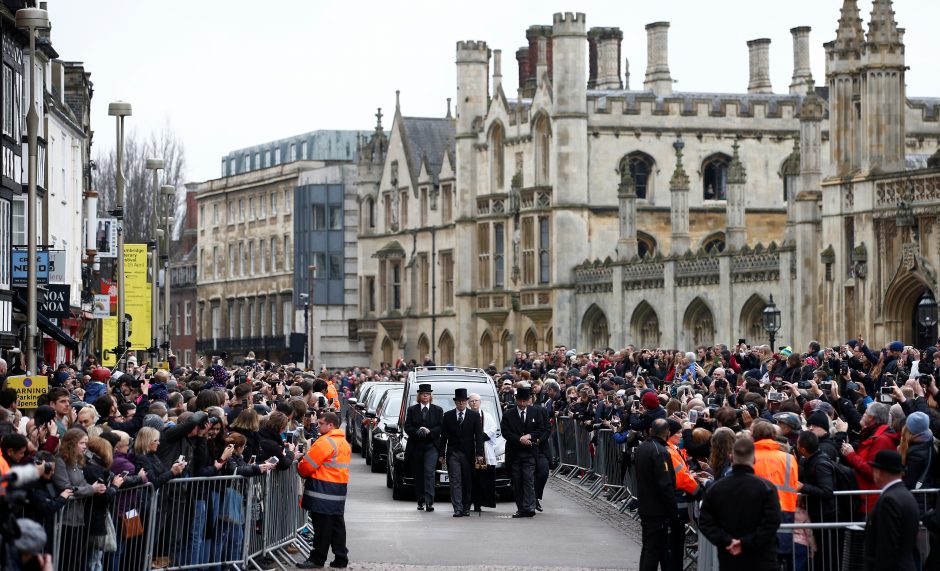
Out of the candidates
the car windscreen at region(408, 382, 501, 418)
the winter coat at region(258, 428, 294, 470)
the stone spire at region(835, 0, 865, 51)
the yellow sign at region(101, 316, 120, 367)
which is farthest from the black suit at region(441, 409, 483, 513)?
the yellow sign at region(101, 316, 120, 367)

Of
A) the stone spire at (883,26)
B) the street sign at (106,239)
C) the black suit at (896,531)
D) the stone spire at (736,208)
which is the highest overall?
the stone spire at (883,26)

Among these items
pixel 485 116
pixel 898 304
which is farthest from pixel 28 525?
pixel 485 116

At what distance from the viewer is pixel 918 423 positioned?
1469 cm

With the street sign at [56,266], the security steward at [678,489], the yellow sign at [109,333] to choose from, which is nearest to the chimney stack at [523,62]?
the yellow sign at [109,333]

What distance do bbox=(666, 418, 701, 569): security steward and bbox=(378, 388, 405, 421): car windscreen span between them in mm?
13580

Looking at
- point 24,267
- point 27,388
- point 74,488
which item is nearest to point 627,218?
point 24,267

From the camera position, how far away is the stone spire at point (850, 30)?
4257 cm

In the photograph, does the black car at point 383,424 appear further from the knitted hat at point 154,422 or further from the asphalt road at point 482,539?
the knitted hat at point 154,422

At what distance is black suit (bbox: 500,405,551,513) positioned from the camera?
2298 cm

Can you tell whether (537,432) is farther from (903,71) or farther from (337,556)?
(903,71)

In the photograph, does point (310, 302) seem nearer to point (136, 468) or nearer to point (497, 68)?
point (497, 68)

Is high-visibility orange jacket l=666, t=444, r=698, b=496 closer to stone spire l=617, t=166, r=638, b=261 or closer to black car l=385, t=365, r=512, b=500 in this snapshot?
black car l=385, t=365, r=512, b=500

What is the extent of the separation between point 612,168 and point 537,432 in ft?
135

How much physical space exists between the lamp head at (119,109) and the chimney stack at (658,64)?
107 feet
